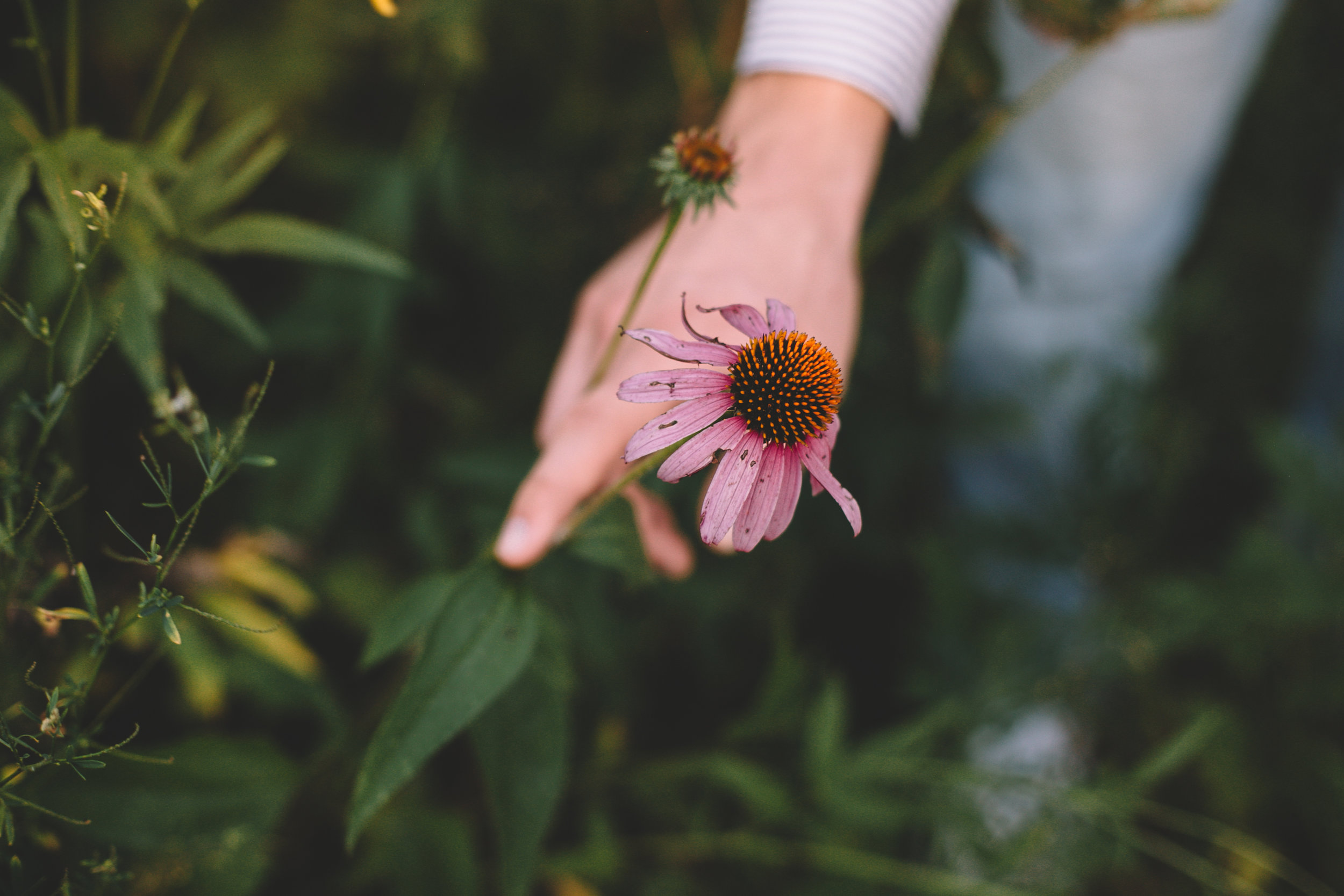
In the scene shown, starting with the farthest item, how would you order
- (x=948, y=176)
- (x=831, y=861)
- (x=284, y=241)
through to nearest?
(x=831, y=861)
(x=948, y=176)
(x=284, y=241)

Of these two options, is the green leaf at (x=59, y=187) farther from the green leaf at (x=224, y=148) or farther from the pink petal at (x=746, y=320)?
the pink petal at (x=746, y=320)

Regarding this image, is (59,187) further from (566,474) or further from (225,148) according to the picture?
(566,474)

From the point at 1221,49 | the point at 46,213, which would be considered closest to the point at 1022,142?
the point at 1221,49

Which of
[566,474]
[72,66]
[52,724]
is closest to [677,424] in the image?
[566,474]

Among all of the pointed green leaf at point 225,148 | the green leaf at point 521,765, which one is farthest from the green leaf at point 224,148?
the green leaf at point 521,765

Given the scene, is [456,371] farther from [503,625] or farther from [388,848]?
[503,625]

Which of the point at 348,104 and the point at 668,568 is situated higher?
the point at 348,104
